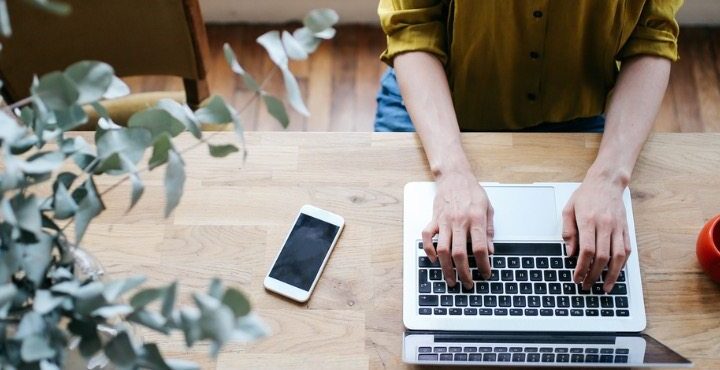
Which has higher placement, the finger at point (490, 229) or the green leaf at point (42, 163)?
the green leaf at point (42, 163)

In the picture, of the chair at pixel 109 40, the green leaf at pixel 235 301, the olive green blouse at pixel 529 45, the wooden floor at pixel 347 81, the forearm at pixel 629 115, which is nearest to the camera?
the green leaf at pixel 235 301

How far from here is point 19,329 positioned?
59 cm

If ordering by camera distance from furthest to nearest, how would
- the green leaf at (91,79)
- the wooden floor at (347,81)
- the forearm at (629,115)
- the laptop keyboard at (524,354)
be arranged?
the wooden floor at (347,81) → the forearm at (629,115) → the laptop keyboard at (524,354) → the green leaf at (91,79)

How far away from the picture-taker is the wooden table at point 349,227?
3.34 ft

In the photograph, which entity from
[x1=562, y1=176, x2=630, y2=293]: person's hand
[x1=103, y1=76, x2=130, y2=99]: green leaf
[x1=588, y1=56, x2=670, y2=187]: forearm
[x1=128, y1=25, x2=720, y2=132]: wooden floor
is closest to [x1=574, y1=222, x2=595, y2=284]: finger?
[x1=562, y1=176, x2=630, y2=293]: person's hand

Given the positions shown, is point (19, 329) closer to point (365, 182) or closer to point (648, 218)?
point (365, 182)

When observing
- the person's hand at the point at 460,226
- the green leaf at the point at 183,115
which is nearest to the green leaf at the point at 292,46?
the green leaf at the point at 183,115

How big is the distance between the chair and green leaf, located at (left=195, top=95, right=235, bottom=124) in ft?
2.15

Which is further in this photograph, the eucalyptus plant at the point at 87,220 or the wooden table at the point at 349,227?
the wooden table at the point at 349,227

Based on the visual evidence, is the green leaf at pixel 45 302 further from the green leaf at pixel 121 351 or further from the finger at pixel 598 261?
the finger at pixel 598 261

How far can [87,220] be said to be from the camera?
66cm

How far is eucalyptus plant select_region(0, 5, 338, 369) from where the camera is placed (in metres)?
0.57

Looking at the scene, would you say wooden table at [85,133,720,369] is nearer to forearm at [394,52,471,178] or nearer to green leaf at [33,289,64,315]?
forearm at [394,52,471,178]

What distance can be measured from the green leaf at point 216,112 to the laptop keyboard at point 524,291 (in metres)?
0.44
